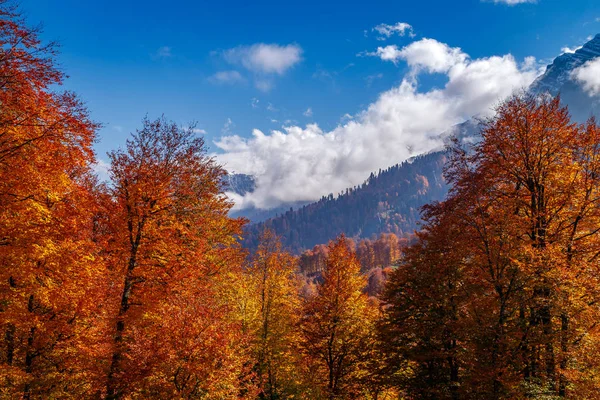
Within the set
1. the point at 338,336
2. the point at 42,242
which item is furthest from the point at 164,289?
the point at 338,336

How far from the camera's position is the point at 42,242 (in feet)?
42.6

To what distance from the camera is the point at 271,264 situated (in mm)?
31203

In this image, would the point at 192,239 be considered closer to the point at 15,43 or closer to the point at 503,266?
the point at 15,43

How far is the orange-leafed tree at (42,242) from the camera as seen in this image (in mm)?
11820

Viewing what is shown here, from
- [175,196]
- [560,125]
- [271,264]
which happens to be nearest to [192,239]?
[175,196]

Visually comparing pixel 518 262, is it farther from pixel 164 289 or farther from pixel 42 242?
pixel 42 242

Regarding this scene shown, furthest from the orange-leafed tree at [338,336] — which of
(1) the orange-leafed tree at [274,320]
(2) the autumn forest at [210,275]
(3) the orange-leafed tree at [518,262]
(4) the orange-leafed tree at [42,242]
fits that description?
(4) the orange-leafed tree at [42,242]

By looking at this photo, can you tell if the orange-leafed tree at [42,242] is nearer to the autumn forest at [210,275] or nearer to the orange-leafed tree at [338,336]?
the autumn forest at [210,275]

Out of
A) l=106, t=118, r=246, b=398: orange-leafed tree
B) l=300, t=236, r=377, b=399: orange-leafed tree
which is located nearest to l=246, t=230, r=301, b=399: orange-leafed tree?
l=300, t=236, r=377, b=399: orange-leafed tree

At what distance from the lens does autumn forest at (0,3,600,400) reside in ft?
42.4

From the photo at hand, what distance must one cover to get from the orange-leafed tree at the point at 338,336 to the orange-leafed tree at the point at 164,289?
7.76m

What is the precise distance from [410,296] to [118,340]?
55.1 feet

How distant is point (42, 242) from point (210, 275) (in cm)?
1086

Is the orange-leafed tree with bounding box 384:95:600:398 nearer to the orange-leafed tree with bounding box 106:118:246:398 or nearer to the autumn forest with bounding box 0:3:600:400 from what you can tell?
the autumn forest with bounding box 0:3:600:400
